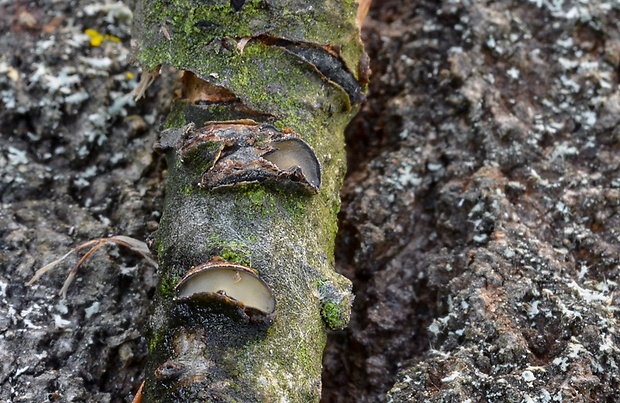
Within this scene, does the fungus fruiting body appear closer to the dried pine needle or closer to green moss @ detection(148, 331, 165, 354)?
green moss @ detection(148, 331, 165, 354)

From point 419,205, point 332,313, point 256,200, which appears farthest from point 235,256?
point 419,205

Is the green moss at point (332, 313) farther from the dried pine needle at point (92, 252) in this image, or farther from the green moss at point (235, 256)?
the dried pine needle at point (92, 252)

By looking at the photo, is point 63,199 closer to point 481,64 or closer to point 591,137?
point 481,64

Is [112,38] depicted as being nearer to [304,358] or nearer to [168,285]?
[168,285]

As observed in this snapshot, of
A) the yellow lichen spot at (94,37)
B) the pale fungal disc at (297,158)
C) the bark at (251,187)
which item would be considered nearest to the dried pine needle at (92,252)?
the bark at (251,187)

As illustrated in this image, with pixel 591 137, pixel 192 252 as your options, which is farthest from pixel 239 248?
pixel 591 137

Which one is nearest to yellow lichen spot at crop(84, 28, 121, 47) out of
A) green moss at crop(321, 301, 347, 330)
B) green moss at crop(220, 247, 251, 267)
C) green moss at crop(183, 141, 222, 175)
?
green moss at crop(183, 141, 222, 175)
